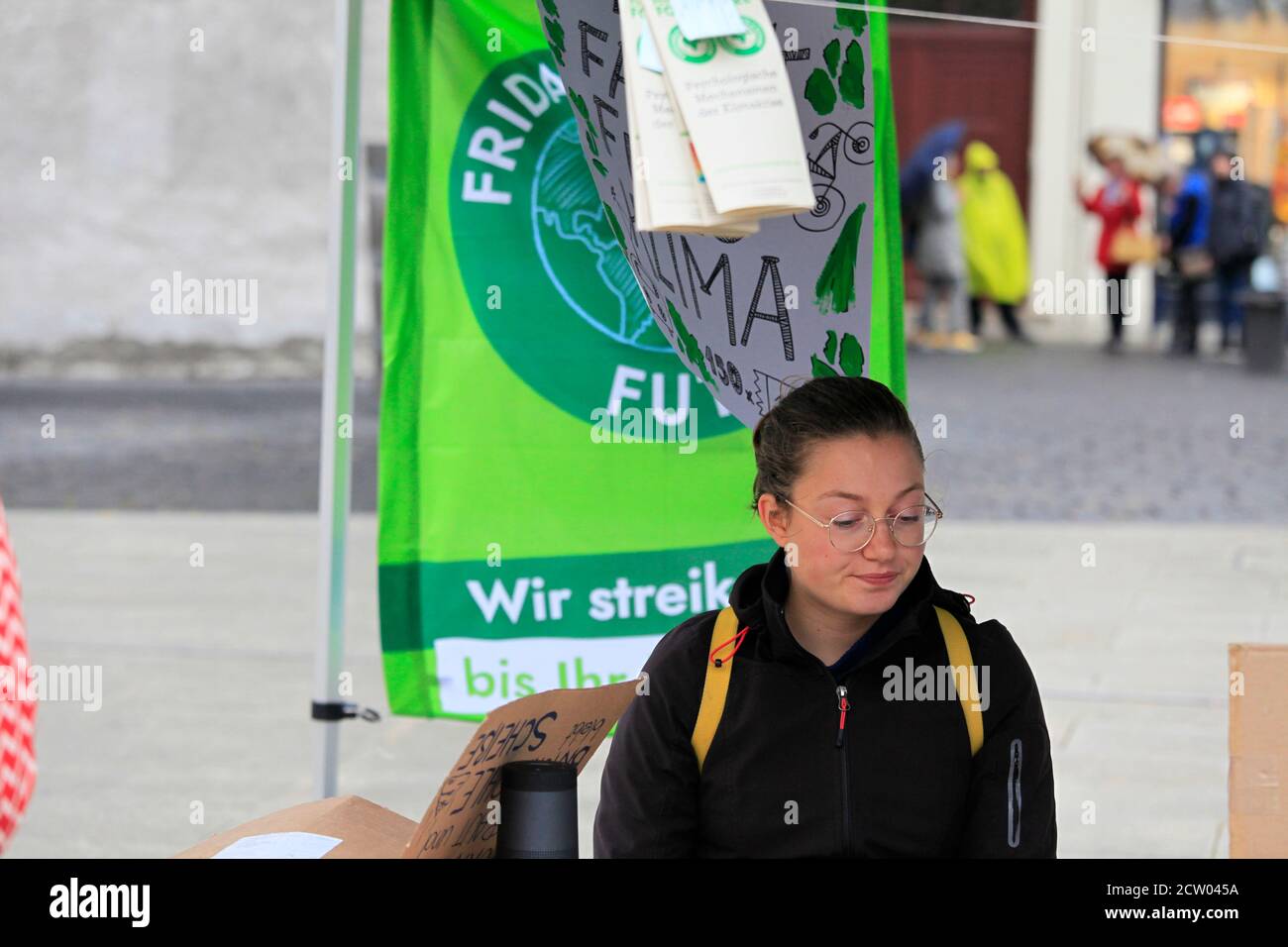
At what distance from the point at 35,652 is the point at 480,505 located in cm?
296

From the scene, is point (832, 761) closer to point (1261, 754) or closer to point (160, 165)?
point (1261, 754)

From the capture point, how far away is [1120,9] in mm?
18859

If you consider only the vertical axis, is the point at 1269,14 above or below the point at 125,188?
above

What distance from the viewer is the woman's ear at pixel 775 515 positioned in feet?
8.34

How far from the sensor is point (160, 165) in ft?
48.7

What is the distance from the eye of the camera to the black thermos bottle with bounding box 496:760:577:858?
2.14 metres

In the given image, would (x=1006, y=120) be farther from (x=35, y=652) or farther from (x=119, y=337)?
(x=35, y=652)

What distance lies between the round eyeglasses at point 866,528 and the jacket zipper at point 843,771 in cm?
19

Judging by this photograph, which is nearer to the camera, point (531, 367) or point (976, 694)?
point (976, 694)

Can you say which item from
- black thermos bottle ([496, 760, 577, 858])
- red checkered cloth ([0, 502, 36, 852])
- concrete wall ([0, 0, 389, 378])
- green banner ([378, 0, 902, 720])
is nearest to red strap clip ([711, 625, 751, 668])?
black thermos bottle ([496, 760, 577, 858])

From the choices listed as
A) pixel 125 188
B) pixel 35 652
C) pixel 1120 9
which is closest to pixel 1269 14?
pixel 1120 9

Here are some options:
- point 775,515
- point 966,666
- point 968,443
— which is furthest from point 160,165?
point 966,666

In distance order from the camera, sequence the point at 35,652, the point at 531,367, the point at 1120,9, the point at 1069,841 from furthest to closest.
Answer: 1. the point at 1120,9
2. the point at 35,652
3. the point at 1069,841
4. the point at 531,367

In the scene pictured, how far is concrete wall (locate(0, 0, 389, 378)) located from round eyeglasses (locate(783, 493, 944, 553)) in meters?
12.0
